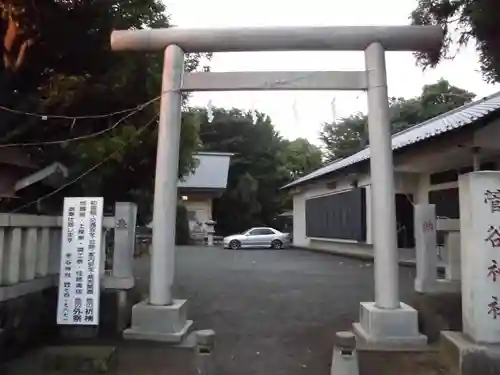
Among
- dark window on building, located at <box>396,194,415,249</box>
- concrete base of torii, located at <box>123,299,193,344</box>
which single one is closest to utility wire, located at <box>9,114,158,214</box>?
concrete base of torii, located at <box>123,299,193,344</box>

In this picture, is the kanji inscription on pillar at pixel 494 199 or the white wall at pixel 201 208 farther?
the white wall at pixel 201 208

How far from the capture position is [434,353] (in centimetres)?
635

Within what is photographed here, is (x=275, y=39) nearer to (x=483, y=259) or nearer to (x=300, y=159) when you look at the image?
(x=483, y=259)

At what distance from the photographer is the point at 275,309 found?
926cm

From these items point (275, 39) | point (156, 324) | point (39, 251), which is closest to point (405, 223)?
point (275, 39)

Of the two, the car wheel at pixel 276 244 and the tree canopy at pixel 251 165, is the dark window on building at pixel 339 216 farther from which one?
the tree canopy at pixel 251 165

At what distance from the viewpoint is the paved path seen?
642 centimetres

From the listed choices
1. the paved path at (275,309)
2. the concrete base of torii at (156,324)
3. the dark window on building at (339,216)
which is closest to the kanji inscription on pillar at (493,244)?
the paved path at (275,309)

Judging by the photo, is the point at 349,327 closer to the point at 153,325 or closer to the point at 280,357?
the point at 280,357

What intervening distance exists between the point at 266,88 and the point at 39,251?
12.4ft

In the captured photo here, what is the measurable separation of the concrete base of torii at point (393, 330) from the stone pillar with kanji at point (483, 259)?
3.85 feet

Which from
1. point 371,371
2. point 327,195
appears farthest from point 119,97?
point 327,195

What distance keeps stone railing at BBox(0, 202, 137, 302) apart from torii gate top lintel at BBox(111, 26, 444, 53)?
2.34 meters

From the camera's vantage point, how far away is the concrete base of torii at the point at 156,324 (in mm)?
6902
